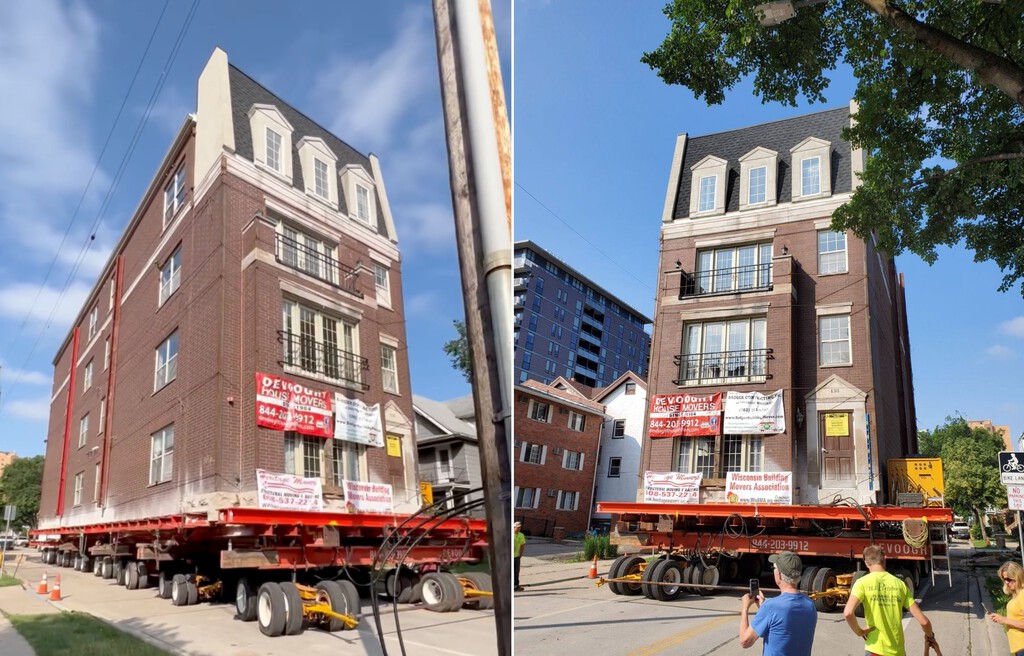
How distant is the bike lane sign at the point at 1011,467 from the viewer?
11.9m

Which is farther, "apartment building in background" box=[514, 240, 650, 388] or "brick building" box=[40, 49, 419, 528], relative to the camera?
"apartment building in background" box=[514, 240, 650, 388]

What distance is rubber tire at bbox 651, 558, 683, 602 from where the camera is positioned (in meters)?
13.0

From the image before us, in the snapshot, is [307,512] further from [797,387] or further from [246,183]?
[797,387]

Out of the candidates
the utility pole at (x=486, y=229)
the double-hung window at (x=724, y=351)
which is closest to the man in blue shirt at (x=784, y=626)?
the utility pole at (x=486, y=229)

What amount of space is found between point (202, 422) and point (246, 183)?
1.56 m

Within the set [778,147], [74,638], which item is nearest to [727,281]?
[778,147]

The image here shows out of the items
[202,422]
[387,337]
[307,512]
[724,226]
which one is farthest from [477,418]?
[724,226]

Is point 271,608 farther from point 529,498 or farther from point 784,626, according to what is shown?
point 529,498

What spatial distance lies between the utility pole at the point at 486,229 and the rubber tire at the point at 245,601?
9.02 feet

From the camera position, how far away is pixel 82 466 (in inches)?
249

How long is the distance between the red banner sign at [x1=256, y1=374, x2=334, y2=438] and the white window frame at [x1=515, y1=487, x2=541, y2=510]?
331 inches

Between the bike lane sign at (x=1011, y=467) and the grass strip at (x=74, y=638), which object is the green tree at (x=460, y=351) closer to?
the grass strip at (x=74, y=638)

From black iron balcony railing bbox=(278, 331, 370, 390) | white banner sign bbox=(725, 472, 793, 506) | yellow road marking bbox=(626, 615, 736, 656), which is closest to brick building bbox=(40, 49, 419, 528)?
black iron balcony railing bbox=(278, 331, 370, 390)

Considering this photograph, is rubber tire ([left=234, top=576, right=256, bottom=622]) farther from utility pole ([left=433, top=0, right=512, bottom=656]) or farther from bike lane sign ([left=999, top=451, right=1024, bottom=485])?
bike lane sign ([left=999, top=451, right=1024, bottom=485])
